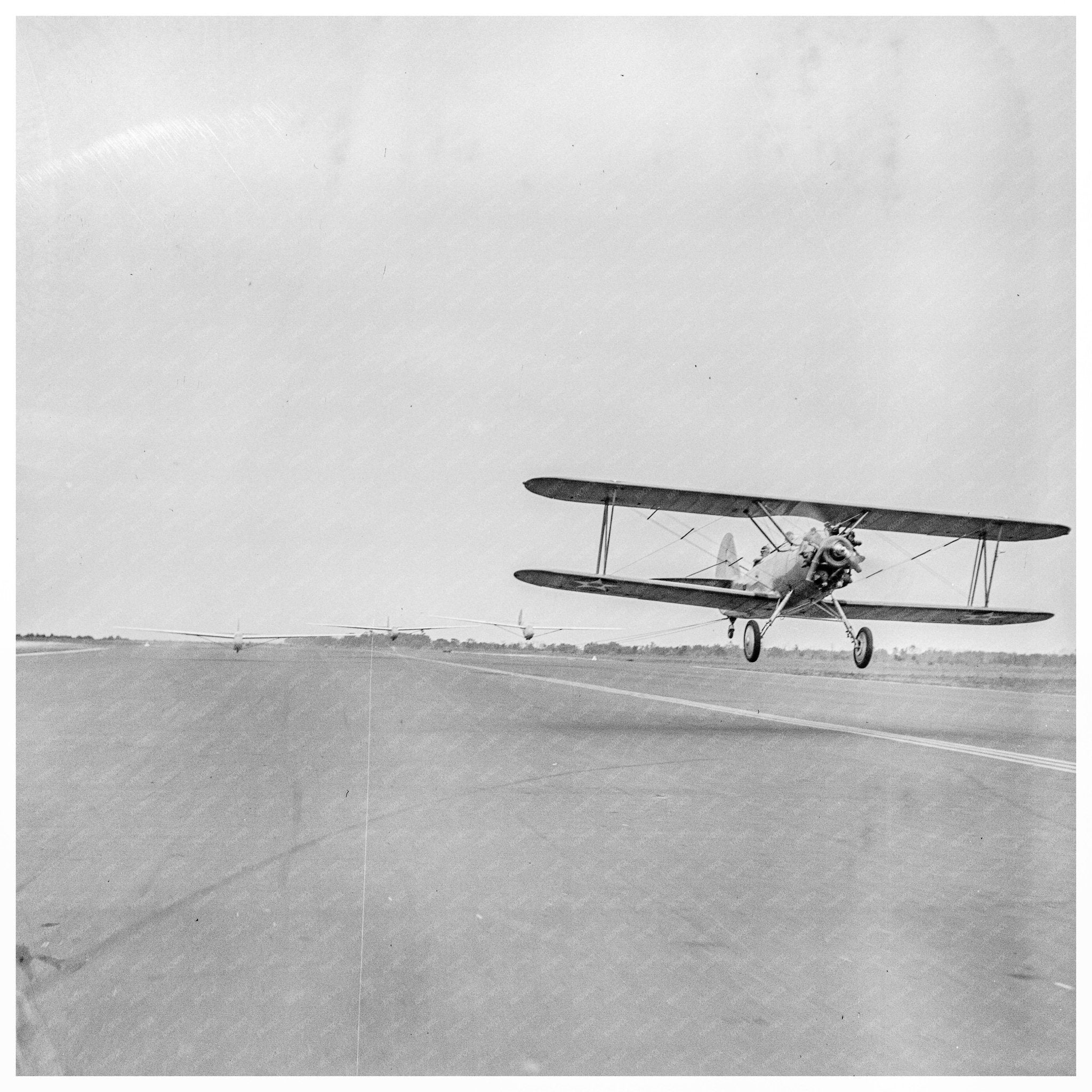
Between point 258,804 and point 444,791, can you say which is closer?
point 258,804

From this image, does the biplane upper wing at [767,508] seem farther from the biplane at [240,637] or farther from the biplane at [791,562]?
the biplane at [240,637]

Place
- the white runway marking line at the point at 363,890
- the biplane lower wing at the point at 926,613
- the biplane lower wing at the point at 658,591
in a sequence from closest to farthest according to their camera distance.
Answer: the white runway marking line at the point at 363,890
the biplane lower wing at the point at 658,591
the biplane lower wing at the point at 926,613

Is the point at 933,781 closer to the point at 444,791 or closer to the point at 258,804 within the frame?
the point at 444,791

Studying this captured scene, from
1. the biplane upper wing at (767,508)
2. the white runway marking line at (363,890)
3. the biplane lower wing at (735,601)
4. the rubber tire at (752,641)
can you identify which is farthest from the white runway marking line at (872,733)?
the white runway marking line at (363,890)

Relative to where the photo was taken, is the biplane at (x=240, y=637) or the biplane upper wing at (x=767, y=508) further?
the biplane at (x=240, y=637)

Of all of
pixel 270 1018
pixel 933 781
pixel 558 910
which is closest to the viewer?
pixel 270 1018

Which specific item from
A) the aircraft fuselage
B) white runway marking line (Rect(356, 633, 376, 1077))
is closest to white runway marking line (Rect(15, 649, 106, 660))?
the aircraft fuselage

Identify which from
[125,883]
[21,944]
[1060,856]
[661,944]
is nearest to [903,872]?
[1060,856]

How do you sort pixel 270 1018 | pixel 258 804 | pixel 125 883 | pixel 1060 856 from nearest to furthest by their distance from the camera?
pixel 270 1018 → pixel 125 883 → pixel 1060 856 → pixel 258 804
